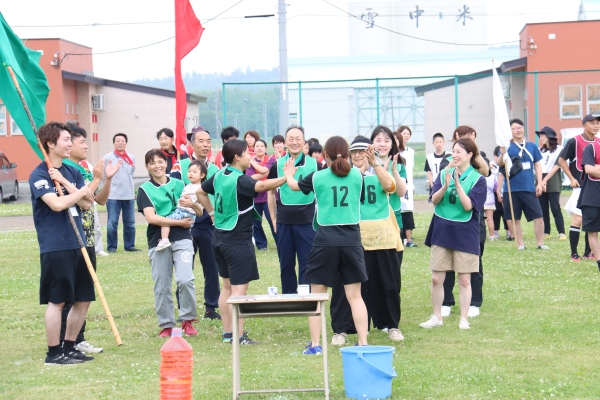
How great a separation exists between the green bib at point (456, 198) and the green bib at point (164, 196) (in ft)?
8.71

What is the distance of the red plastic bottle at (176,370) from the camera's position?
463 cm

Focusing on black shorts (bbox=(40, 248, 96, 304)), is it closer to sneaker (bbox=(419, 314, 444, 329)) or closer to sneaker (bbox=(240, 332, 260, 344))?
sneaker (bbox=(240, 332, 260, 344))

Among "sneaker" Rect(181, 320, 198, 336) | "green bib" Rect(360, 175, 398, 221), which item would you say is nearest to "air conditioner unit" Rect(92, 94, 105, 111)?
"sneaker" Rect(181, 320, 198, 336)

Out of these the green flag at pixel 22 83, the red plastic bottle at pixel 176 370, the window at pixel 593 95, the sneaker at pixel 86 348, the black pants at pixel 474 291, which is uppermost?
the window at pixel 593 95

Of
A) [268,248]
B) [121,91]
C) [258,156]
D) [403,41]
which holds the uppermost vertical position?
[403,41]

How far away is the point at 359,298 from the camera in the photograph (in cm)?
736

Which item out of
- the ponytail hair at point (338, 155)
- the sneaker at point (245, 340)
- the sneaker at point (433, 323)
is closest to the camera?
the ponytail hair at point (338, 155)

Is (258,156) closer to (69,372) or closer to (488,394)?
(69,372)

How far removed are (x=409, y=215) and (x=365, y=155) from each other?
734cm

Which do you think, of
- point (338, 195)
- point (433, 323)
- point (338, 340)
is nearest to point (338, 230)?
point (338, 195)

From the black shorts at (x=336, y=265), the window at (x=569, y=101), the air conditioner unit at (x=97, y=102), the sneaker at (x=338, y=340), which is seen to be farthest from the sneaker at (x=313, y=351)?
the air conditioner unit at (x=97, y=102)

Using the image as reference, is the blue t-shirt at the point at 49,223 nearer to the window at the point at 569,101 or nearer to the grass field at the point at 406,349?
the grass field at the point at 406,349

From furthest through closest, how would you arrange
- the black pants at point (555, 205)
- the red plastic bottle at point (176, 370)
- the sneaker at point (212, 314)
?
the black pants at point (555, 205), the sneaker at point (212, 314), the red plastic bottle at point (176, 370)

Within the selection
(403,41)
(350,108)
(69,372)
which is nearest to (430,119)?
(350,108)
